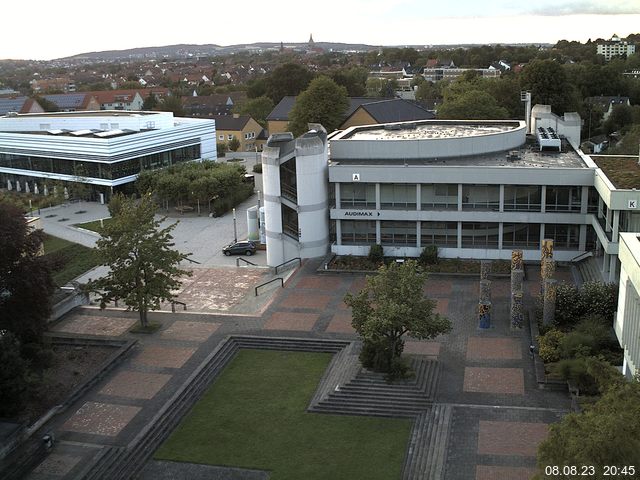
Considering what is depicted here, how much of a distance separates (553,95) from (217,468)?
7043cm

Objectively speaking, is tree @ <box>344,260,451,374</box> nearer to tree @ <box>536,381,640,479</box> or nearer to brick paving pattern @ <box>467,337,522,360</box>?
brick paving pattern @ <box>467,337,522,360</box>

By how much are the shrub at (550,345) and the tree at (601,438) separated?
12288mm

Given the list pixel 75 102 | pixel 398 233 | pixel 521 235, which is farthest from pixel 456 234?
pixel 75 102

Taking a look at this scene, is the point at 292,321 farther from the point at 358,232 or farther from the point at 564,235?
the point at 564,235

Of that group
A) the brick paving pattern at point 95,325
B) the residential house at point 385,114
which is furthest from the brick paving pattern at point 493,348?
the residential house at point 385,114

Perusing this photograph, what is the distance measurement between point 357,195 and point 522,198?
9549 millimetres

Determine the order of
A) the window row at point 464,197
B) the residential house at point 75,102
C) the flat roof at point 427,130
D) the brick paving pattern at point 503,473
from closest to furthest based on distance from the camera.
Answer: the brick paving pattern at point 503,473
the window row at point 464,197
the flat roof at point 427,130
the residential house at point 75,102

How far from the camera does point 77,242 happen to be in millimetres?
52250

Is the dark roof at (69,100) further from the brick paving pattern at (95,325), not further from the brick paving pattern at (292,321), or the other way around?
the brick paving pattern at (292,321)

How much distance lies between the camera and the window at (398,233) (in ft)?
139

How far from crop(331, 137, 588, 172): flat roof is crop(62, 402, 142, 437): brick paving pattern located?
2281cm

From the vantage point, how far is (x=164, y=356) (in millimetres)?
30688

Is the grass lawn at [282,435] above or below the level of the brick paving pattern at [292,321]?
below

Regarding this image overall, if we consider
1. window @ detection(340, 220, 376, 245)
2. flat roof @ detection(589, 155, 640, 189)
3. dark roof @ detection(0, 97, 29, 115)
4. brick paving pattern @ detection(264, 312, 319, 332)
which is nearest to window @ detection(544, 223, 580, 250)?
flat roof @ detection(589, 155, 640, 189)
